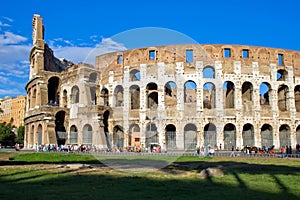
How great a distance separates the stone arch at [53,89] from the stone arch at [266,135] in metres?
27.6

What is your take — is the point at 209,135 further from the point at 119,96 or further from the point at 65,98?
the point at 65,98

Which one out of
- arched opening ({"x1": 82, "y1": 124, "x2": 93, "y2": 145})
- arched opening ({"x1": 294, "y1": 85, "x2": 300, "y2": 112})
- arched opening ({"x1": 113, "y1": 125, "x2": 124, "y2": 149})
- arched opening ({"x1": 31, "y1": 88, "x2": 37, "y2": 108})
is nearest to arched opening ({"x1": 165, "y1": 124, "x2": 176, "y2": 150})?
arched opening ({"x1": 113, "y1": 125, "x2": 124, "y2": 149})

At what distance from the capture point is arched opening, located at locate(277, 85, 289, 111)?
39.6 m

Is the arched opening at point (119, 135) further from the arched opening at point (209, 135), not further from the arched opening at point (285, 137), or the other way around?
the arched opening at point (285, 137)

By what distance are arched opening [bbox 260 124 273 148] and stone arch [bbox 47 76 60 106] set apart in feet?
90.6

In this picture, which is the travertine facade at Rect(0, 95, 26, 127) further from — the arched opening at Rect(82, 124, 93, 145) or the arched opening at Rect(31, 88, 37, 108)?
the arched opening at Rect(82, 124, 93, 145)

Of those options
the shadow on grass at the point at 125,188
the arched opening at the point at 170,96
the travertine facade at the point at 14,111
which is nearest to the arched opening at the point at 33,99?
the arched opening at the point at 170,96

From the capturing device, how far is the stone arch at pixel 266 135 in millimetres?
38062

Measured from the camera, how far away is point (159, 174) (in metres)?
13.0

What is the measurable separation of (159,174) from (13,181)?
5250 millimetres

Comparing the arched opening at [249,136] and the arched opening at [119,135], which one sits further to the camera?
the arched opening at [249,136]

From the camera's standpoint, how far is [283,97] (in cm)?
4100

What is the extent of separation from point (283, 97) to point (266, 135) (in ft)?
19.1

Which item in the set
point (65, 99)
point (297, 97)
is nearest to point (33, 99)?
point (65, 99)
